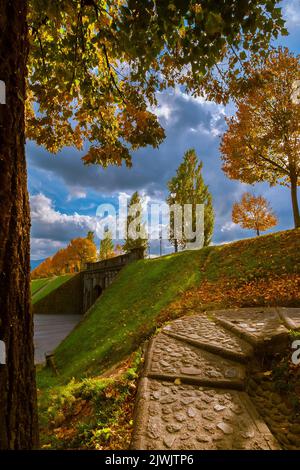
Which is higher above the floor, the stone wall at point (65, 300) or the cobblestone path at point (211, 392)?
the cobblestone path at point (211, 392)

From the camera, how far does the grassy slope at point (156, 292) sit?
8602 millimetres

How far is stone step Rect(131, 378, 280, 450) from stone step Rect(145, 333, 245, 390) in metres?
0.16

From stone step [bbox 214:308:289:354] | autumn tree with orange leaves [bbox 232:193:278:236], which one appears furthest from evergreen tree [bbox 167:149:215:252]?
stone step [bbox 214:308:289:354]

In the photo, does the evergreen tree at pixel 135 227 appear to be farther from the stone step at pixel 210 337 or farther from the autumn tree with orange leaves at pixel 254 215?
the stone step at pixel 210 337

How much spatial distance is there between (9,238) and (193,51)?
3.12 metres

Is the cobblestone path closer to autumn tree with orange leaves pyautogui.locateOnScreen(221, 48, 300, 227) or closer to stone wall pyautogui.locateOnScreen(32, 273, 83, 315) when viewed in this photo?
autumn tree with orange leaves pyautogui.locateOnScreen(221, 48, 300, 227)

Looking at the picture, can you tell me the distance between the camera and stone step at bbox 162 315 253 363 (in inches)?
181

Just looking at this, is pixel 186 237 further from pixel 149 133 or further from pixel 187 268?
pixel 149 133

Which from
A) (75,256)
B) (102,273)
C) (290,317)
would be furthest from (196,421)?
(75,256)

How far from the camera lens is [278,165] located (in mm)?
17422

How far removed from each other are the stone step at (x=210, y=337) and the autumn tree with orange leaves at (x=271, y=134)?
13.2 m

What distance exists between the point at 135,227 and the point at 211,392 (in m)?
36.8

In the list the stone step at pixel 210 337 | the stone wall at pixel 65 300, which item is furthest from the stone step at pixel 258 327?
the stone wall at pixel 65 300

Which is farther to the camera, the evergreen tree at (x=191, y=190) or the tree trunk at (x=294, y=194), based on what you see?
the evergreen tree at (x=191, y=190)
